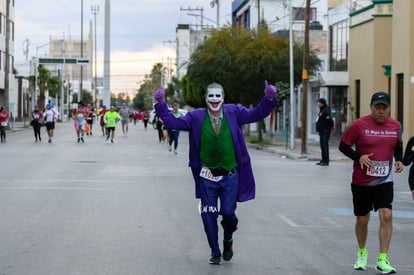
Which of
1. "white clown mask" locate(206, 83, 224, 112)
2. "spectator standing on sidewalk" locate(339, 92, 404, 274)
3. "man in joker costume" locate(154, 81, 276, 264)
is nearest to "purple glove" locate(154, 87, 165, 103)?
"man in joker costume" locate(154, 81, 276, 264)

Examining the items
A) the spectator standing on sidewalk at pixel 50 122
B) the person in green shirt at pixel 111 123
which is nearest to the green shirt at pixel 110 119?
the person in green shirt at pixel 111 123

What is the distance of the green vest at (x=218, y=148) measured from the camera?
339 inches

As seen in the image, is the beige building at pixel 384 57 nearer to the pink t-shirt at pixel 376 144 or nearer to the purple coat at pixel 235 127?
the pink t-shirt at pixel 376 144

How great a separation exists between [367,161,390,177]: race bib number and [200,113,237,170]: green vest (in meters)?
1.42

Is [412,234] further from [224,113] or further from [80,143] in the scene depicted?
[80,143]

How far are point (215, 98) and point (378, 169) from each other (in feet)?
6.05

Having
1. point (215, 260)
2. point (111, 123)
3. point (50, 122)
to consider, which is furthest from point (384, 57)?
point (215, 260)

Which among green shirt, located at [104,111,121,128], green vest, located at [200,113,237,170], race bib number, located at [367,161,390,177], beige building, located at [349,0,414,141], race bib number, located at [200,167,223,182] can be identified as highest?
beige building, located at [349,0,414,141]

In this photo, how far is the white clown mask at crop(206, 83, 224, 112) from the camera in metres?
8.70

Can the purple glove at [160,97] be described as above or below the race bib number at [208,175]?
above

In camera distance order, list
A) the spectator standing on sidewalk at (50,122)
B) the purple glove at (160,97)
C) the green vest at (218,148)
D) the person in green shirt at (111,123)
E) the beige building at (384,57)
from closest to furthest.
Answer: the green vest at (218,148) → the purple glove at (160,97) → the beige building at (384,57) → the spectator standing on sidewalk at (50,122) → the person in green shirt at (111,123)

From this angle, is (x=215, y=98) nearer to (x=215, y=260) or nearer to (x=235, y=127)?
(x=235, y=127)

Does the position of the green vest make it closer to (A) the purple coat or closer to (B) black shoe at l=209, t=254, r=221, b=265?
(A) the purple coat

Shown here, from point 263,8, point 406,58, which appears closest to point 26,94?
point 263,8
